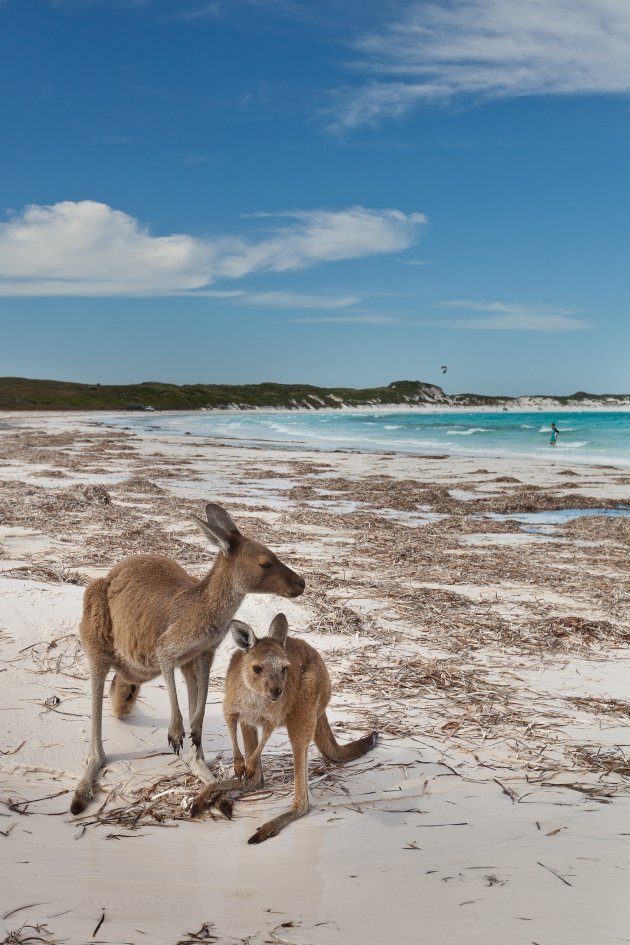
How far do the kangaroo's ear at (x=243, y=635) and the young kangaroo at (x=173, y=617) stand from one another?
274mm

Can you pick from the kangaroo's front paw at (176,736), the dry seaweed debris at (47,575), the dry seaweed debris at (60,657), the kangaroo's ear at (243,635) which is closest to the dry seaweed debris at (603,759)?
the kangaroo's ear at (243,635)

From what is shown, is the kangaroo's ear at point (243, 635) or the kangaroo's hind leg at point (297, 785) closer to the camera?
the kangaroo's hind leg at point (297, 785)

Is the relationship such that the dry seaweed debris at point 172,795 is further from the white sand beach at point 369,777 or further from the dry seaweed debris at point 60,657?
the dry seaweed debris at point 60,657

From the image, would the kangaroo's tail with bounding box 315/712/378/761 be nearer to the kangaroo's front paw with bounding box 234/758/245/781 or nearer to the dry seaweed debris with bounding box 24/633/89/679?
the kangaroo's front paw with bounding box 234/758/245/781

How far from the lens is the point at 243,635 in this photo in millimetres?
3188

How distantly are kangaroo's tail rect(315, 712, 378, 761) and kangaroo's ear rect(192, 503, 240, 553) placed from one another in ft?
3.02

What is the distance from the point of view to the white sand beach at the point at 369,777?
248cm

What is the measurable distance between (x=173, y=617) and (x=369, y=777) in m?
1.20

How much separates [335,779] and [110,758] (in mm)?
1126

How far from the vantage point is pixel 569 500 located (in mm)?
16312

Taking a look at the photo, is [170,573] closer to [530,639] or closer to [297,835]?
[297,835]

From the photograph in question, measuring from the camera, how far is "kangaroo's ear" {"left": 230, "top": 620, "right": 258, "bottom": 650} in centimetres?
317

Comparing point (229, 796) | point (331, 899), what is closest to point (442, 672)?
point (229, 796)

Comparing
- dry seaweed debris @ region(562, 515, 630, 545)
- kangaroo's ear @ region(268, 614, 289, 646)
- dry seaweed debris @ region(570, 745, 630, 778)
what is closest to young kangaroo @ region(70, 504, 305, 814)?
kangaroo's ear @ region(268, 614, 289, 646)
